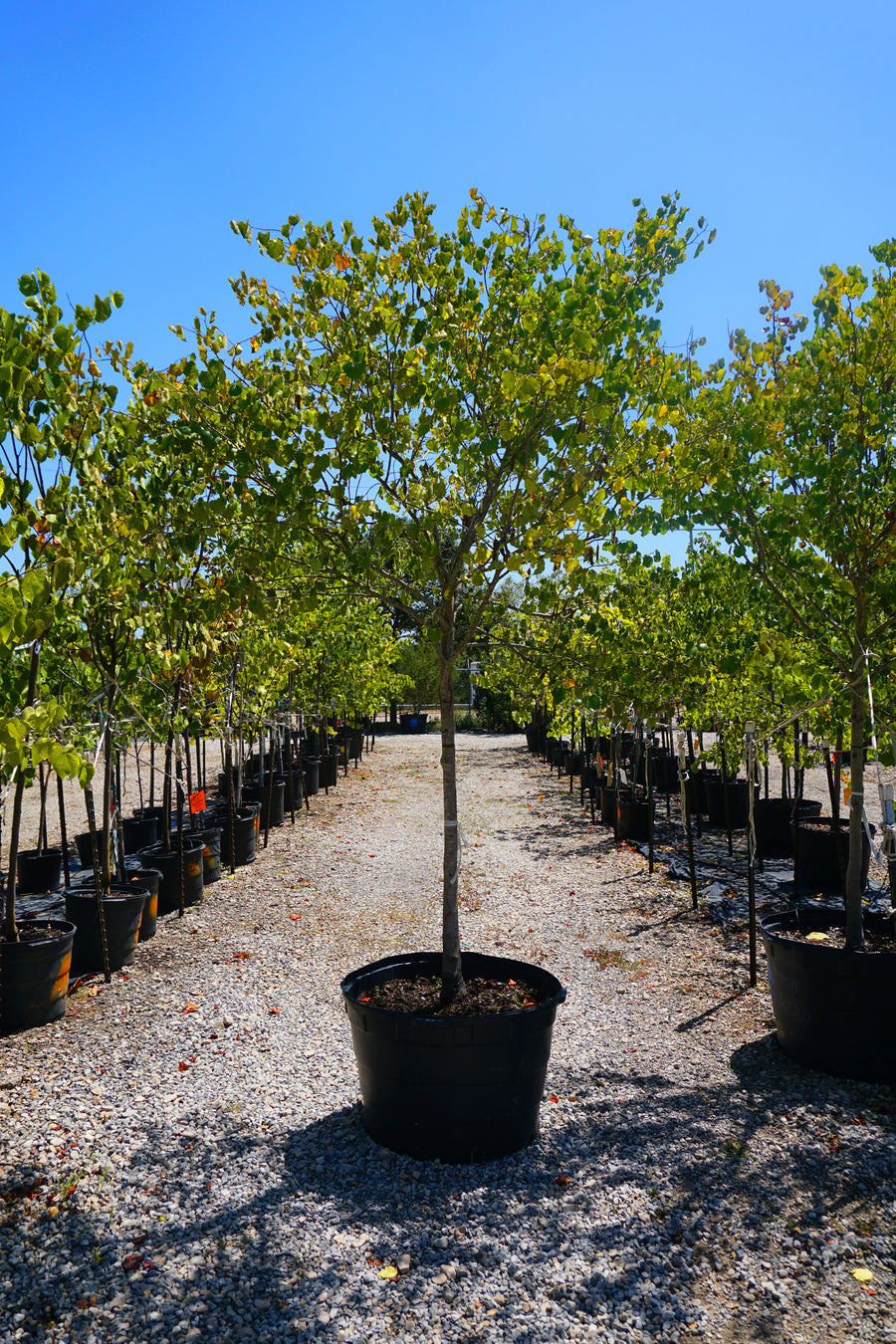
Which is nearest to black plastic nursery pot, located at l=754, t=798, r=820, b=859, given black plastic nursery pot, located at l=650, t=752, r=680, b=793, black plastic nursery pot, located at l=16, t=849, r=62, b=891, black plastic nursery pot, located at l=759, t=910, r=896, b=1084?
black plastic nursery pot, located at l=650, t=752, r=680, b=793

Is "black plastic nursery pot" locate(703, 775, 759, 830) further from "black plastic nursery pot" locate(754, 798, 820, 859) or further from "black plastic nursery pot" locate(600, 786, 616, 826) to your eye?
"black plastic nursery pot" locate(754, 798, 820, 859)

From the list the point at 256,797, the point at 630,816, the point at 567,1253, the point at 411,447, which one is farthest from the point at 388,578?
the point at 256,797

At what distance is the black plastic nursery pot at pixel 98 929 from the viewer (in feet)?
18.9

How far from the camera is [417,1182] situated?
11.0 feet

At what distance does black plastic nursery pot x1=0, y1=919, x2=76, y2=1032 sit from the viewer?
4766mm

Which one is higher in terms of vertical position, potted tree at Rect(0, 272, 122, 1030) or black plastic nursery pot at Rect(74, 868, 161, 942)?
potted tree at Rect(0, 272, 122, 1030)

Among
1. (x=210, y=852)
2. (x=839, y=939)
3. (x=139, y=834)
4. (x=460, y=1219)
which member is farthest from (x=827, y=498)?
(x=139, y=834)

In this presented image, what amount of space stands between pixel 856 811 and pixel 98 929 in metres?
4.96

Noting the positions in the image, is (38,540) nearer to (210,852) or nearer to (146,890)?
(146,890)

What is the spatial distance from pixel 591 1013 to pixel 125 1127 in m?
2.80

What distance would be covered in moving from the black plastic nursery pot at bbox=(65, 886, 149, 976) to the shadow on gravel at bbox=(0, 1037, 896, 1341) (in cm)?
238

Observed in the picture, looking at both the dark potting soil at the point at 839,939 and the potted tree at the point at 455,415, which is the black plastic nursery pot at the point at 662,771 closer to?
the dark potting soil at the point at 839,939

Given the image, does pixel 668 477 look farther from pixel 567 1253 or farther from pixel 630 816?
pixel 630 816

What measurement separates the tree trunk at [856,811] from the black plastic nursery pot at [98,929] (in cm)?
470
